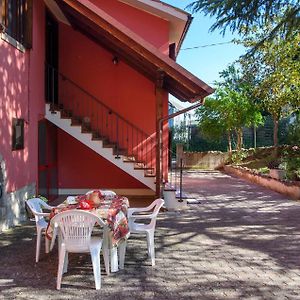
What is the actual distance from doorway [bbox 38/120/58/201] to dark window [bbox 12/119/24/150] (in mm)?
2182

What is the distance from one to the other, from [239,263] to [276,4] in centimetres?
534

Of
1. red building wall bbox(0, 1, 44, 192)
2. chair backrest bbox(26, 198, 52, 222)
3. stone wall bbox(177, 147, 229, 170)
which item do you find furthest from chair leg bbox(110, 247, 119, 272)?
stone wall bbox(177, 147, 229, 170)

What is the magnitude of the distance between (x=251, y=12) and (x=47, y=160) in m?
6.76

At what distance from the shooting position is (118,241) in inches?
202

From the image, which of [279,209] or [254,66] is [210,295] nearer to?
[279,209]

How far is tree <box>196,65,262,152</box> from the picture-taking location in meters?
22.6

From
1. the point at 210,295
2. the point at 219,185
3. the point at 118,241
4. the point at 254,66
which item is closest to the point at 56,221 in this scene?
the point at 118,241

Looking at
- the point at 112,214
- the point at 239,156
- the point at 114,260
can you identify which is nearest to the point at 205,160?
→ the point at 239,156

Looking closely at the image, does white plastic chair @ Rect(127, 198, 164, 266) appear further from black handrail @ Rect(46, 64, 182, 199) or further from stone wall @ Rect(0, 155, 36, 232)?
black handrail @ Rect(46, 64, 182, 199)

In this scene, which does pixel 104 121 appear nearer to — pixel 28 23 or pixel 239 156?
pixel 28 23

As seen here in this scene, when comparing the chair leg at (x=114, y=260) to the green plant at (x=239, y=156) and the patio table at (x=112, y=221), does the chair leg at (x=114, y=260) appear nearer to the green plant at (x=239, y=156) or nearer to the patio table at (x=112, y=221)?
the patio table at (x=112, y=221)

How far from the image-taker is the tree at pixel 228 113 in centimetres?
2256

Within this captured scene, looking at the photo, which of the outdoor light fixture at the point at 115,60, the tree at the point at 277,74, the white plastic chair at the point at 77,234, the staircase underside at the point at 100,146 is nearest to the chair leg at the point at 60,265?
the white plastic chair at the point at 77,234

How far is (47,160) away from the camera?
11.8 meters
